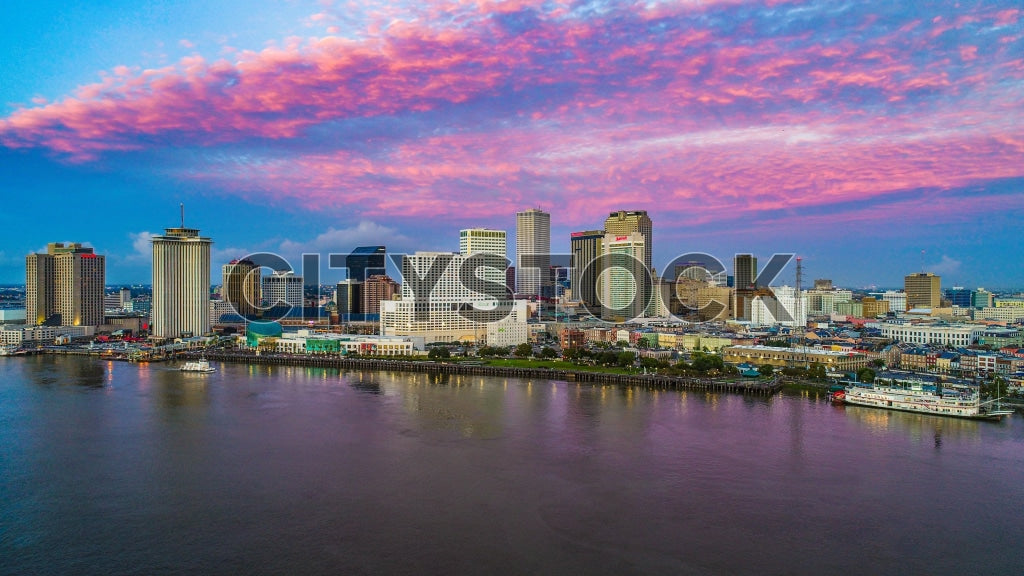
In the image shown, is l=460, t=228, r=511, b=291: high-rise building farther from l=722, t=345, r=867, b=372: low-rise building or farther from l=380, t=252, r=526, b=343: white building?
l=722, t=345, r=867, b=372: low-rise building

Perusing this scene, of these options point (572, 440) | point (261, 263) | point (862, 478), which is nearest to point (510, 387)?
point (572, 440)

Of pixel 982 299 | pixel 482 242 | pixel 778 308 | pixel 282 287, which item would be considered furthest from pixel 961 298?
pixel 282 287

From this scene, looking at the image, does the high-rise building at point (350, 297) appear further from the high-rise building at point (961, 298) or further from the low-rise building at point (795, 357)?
the high-rise building at point (961, 298)

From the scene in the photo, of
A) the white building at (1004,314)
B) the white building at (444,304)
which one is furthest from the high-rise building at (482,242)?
the white building at (1004,314)

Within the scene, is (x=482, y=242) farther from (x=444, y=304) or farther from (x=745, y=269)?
(x=745, y=269)

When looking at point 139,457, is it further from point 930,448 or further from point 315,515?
point 930,448
